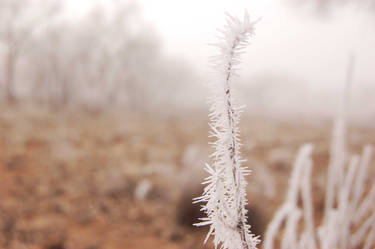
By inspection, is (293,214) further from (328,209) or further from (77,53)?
(77,53)

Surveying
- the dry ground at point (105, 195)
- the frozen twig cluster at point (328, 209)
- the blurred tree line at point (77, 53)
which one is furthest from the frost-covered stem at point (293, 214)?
the blurred tree line at point (77, 53)

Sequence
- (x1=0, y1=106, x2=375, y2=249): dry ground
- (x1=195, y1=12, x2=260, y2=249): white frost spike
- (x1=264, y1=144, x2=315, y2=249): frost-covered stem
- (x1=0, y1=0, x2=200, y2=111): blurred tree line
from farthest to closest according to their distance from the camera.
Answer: (x1=0, y1=0, x2=200, y2=111): blurred tree line
(x1=0, y1=106, x2=375, y2=249): dry ground
(x1=264, y1=144, x2=315, y2=249): frost-covered stem
(x1=195, y1=12, x2=260, y2=249): white frost spike

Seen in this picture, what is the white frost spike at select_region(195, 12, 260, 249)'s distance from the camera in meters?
0.23

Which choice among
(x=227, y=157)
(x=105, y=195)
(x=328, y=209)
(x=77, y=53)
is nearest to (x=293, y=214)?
(x=328, y=209)

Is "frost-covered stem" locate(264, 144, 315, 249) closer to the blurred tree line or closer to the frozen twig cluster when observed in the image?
the frozen twig cluster

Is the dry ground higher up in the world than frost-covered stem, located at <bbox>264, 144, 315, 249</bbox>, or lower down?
higher up

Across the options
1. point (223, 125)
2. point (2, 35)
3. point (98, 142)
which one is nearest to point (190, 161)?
point (223, 125)

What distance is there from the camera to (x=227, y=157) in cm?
27

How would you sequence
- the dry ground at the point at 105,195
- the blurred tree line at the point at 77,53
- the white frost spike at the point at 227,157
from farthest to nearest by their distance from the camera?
1. the blurred tree line at the point at 77,53
2. the dry ground at the point at 105,195
3. the white frost spike at the point at 227,157

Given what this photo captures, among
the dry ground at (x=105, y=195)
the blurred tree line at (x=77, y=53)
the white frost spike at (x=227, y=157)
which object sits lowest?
the white frost spike at (x=227, y=157)

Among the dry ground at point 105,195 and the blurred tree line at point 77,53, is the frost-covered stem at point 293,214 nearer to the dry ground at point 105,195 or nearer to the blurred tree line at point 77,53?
the dry ground at point 105,195

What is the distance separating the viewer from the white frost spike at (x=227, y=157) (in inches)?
9.1

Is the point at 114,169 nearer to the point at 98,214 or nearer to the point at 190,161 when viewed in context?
the point at 98,214

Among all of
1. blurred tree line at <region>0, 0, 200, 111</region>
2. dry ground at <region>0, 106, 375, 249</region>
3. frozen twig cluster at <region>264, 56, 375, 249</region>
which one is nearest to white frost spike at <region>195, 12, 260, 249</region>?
frozen twig cluster at <region>264, 56, 375, 249</region>
